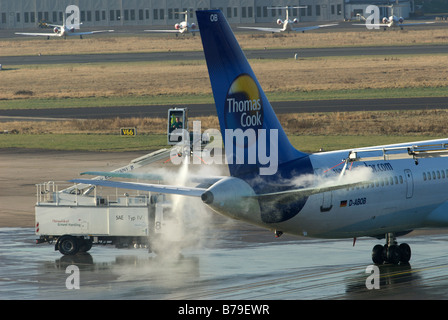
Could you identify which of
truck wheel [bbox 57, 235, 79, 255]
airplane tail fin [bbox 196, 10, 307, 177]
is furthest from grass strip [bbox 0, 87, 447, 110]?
airplane tail fin [bbox 196, 10, 307, 177]

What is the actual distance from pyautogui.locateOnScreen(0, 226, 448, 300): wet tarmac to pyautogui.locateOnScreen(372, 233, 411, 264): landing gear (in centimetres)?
42

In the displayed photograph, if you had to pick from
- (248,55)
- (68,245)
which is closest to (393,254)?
(68,245)

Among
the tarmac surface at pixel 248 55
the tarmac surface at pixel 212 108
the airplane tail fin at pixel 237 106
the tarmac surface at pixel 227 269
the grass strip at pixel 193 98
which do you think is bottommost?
the tarmac surface at pixel 227 269

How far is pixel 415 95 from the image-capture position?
11244 centimetres

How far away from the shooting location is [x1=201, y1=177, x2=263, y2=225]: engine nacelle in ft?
99.6

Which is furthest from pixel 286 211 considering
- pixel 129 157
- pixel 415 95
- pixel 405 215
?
pixel 415 95

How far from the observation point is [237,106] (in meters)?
31.5

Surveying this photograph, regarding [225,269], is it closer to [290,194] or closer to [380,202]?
[290,194]

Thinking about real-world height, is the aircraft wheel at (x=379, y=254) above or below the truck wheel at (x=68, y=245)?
below

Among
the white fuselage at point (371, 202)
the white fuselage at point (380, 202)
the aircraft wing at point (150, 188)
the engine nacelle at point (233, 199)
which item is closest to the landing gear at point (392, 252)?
the white fuselage at point (371, 202)

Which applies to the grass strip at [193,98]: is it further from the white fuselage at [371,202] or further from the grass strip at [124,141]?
the white fuselage at [371,202]

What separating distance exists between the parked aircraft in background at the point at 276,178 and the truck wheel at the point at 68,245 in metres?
9.51

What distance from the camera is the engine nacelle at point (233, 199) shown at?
1195 inches

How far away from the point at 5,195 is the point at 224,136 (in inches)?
1170
